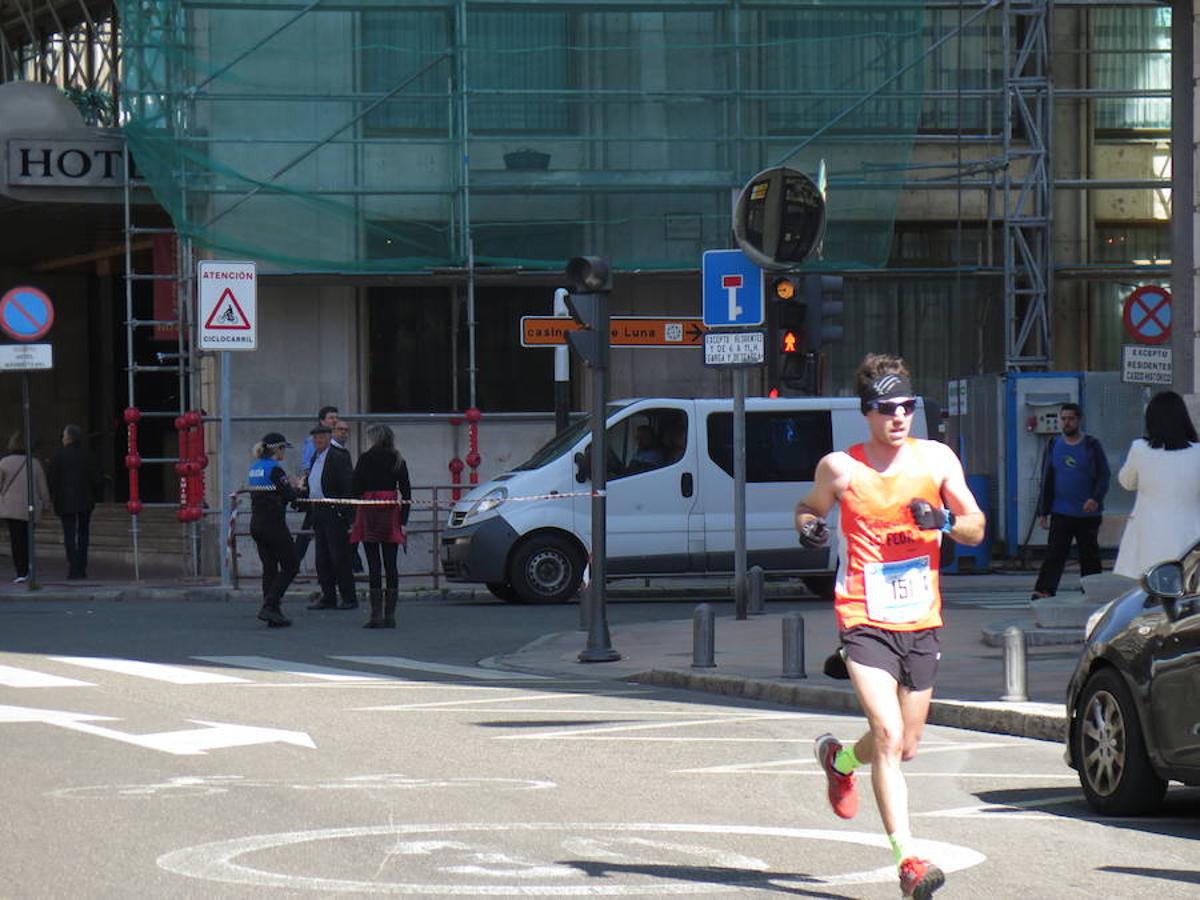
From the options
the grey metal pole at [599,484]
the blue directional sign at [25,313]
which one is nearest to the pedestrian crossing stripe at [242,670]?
the grey metal pole at [599,484]

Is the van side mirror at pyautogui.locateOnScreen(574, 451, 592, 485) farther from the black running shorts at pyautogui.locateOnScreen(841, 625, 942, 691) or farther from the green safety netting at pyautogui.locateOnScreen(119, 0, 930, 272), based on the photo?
the black running shorts at pyautogui.locateOnScreen(841, 625, 942, 691)

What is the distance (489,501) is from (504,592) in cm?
94

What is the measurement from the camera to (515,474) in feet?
71.7

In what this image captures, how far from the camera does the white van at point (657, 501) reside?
21531 millimetres

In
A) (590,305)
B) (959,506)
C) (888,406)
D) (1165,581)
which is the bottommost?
(1165,581)

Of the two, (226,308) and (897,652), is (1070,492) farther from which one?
(897,652)

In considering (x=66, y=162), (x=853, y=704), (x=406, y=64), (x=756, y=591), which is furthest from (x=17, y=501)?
(x=853, y=704)

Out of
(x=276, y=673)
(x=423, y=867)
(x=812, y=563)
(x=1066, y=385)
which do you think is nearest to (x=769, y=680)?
(x=276, y=673)

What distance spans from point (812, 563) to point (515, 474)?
9.69 ft

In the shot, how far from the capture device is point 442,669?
610 inches

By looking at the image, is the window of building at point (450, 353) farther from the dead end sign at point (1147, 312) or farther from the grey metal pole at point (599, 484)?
the grey metal pole at point (599, 484)

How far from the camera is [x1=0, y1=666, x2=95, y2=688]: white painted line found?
1377 centimetres

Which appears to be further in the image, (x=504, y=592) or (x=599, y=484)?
(x=504, y=592)

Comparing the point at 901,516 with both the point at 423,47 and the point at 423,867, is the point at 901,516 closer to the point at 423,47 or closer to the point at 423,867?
the point at 423,867
